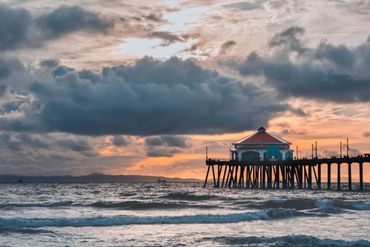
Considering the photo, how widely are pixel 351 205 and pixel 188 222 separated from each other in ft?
48.4

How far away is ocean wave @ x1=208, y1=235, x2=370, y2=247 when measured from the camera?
20844mm

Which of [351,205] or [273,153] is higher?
[273,153]

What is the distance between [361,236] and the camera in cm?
2344

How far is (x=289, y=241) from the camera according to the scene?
2161 centimetres

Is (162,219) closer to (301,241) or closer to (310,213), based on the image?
(310,213)

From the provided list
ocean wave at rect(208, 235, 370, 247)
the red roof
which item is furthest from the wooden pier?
ocean wave at rect(208, 235, 370, 247)

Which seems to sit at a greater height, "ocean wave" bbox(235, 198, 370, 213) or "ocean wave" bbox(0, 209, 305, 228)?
"ocean wave" bbox(235, 198, 370, 213)

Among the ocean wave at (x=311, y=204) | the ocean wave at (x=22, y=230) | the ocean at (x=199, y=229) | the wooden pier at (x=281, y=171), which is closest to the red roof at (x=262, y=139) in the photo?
the wooden pier at (x=281, y=171)

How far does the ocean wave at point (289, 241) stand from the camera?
20844mm

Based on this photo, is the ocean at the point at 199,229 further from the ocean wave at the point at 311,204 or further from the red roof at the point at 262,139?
the red roof at the point at 262,139

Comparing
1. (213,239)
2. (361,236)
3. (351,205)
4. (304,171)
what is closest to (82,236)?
(213,239)

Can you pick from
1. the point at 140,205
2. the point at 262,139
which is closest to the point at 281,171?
the point at 262,139

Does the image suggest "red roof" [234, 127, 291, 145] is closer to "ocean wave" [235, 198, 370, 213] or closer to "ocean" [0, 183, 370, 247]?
"ocean wave" [235, 198, 370, 213]

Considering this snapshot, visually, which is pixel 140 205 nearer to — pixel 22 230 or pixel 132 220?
pixel 132 220
